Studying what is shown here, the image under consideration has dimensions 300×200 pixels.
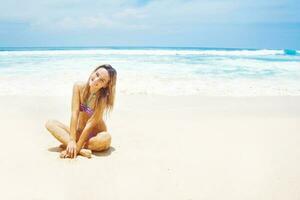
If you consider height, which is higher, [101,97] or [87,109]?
[101,97]

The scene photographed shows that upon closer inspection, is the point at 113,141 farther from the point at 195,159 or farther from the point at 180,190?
the point at 180,190

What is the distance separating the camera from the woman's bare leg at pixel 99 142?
3.75m

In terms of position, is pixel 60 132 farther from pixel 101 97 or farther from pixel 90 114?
pixel 101 97

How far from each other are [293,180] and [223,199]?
0.85 meters

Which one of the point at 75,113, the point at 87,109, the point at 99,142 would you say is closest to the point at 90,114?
the point at 87,109

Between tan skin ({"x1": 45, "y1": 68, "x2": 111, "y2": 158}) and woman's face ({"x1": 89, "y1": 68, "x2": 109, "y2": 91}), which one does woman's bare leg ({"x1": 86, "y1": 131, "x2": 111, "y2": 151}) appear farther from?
woman's face ({"x1": 89, "y1": 68, "x2": 109, "y2": 91})

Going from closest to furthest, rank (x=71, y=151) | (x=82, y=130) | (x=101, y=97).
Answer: (x=71, y=151) → (x=101, y=97) → (x=82, y=130)

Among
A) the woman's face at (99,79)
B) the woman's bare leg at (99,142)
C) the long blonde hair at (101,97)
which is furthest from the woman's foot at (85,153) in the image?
the woman's face at (99,79)

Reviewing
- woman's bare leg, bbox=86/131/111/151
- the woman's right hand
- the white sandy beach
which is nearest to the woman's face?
woman's bare leg, bbox=86/131/111/151

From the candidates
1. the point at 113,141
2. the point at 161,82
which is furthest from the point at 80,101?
the point at 161,82

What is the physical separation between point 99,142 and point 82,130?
0.34m

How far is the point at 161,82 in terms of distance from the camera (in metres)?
10.3

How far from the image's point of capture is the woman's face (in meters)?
3.65

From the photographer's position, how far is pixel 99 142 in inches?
148
